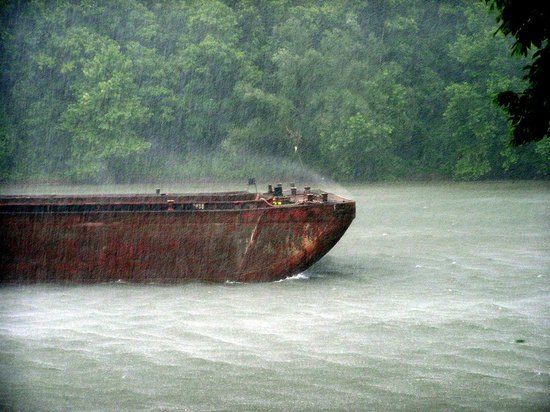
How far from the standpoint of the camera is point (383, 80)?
4203 centimetres

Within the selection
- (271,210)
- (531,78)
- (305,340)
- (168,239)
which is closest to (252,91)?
(168,239)

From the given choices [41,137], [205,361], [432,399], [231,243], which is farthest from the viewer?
[41,137]

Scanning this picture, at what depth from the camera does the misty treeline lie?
4059 centimetres

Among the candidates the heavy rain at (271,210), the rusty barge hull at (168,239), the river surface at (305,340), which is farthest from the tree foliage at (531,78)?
the rusty barge hull at (168,239)

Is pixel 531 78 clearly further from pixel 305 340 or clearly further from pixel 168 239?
pixel 168 239

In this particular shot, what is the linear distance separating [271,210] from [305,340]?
3.33 metres

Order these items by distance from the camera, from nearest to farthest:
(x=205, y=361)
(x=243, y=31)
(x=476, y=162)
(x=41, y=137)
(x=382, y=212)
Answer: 1. (x=205, y=361)
2. (x=382, y=212)
3. (x=476, y=162)
4. (x=41, y=137)
5. (x=243, y=31)

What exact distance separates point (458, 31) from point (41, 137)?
76.8 ft

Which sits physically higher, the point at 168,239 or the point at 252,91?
the point at 252,91

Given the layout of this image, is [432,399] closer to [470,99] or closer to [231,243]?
[231,243]

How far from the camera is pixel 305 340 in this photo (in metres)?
10.5

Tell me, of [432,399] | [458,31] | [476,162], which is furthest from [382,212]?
[458,31]

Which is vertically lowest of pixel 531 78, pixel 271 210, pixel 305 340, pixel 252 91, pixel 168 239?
pixel 305 340

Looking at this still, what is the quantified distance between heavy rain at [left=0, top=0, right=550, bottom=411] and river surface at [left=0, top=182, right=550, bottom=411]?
50 millimetres
